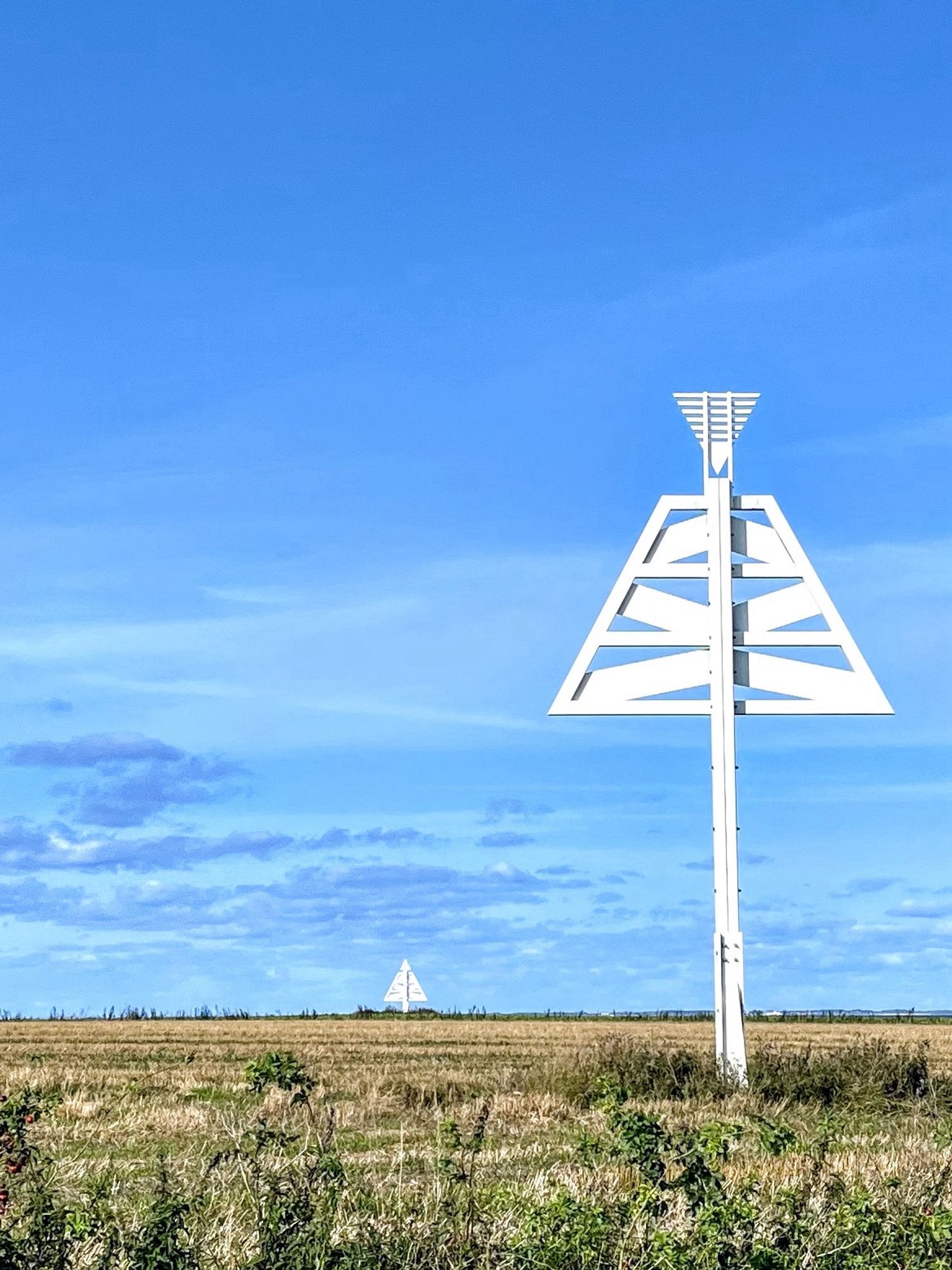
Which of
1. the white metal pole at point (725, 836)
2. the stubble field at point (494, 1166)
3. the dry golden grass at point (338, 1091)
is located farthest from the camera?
the white metal pole at point (725, 836)

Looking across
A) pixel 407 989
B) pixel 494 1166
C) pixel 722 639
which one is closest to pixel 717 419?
pixel 722 639

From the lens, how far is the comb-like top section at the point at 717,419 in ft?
55.1

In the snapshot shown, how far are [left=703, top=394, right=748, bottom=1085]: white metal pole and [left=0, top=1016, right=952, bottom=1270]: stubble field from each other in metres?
0.49

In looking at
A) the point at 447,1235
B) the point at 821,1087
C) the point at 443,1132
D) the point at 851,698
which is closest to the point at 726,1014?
the point at 821,1087

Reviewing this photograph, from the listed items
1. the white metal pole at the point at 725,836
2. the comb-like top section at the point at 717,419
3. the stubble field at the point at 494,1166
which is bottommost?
the stubble field at the point at 494,1166

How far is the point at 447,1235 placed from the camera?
22.7 feet

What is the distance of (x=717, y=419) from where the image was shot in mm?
16891

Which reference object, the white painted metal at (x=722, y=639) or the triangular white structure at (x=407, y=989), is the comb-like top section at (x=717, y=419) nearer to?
the white painted metal at (x=722, y=639)

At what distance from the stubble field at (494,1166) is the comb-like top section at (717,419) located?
21.7 feet

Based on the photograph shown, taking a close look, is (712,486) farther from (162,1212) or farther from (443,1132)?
(162,1212)

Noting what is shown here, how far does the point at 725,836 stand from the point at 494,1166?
256 inches

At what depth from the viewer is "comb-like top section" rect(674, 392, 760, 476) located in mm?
16781

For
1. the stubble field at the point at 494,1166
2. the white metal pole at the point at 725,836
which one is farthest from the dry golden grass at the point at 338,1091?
the white metal pole at the point at 725,836

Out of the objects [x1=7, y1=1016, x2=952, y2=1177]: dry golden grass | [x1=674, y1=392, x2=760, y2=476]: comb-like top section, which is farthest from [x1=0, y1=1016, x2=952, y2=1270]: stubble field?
[x1=674, y1=392, x2=760, y2=476]: comb-like top section
